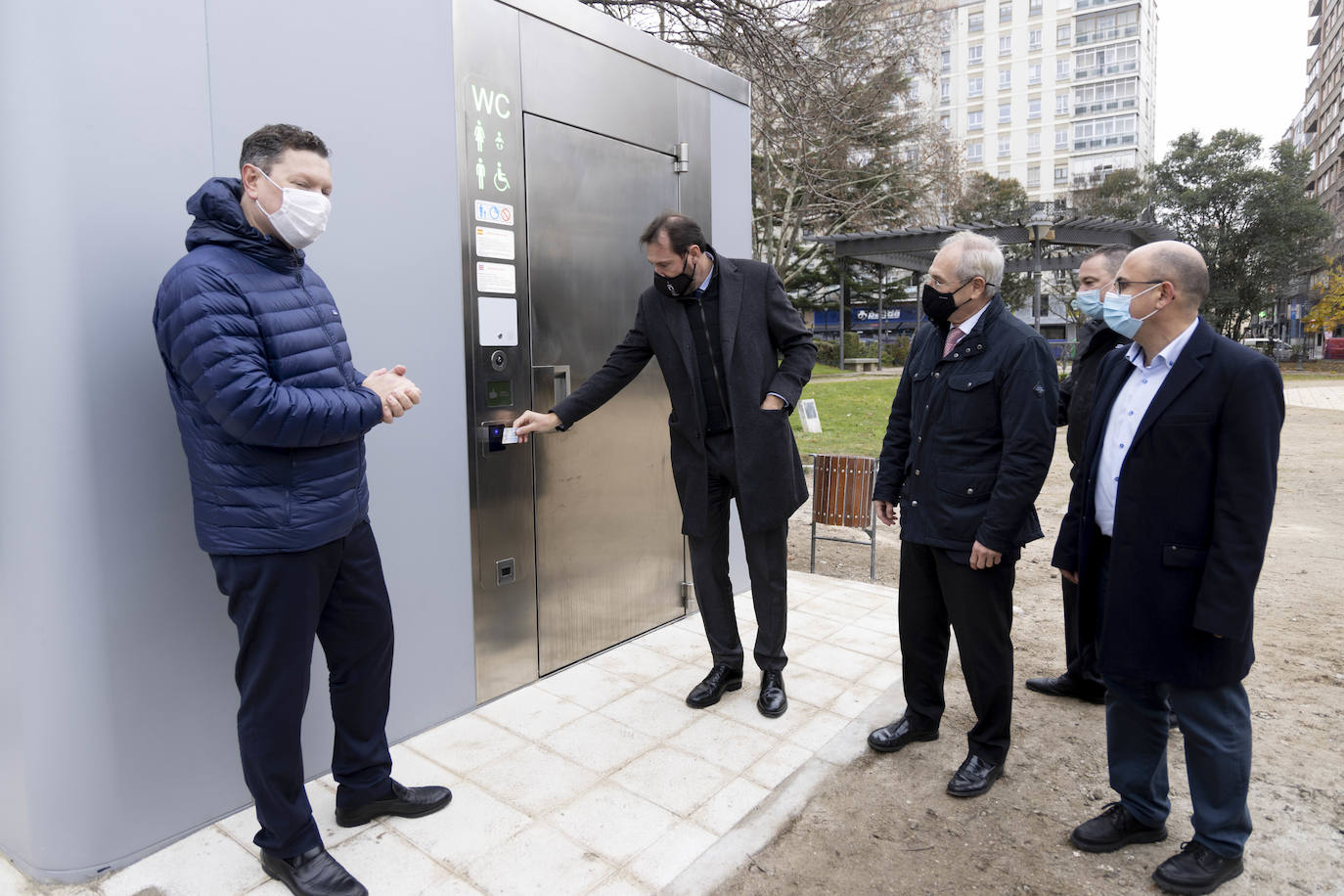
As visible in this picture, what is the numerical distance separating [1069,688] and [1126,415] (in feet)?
5.93

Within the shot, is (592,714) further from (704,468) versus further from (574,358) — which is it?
(574,358)

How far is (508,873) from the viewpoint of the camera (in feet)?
7.95

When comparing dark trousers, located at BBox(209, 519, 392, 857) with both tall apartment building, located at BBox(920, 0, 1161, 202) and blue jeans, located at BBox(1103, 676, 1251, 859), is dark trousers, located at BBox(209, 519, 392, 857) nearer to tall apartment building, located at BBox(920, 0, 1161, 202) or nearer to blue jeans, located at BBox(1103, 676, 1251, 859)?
blue jeans, located at BBox(1103, 676, 1251, 859)

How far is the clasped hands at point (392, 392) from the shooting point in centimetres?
229

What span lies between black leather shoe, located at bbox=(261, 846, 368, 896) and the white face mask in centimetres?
176

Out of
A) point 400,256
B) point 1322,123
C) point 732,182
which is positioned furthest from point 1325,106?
point 400,256

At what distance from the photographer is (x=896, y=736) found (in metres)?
3.20

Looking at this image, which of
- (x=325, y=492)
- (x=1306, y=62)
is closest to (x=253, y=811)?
(x=325, y=492)

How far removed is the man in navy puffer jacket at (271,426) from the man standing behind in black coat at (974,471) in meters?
1.80

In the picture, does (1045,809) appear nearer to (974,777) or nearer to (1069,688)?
(974,777)

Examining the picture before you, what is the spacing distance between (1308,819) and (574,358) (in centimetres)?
335

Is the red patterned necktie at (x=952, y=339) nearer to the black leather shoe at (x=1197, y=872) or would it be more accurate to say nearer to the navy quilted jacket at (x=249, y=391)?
the black leather shoe at (x=1197, y=872)

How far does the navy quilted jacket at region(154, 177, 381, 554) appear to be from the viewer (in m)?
2.06

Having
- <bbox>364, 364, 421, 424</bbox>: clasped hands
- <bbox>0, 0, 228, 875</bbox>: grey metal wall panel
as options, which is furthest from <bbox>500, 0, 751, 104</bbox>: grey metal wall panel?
<bbox>364, 364, 421, 424</bbox>: clasped hands
